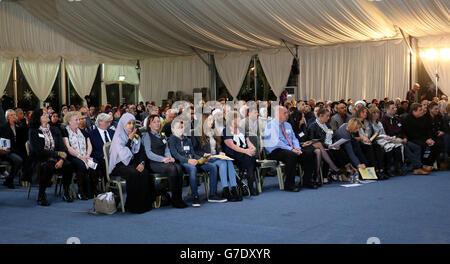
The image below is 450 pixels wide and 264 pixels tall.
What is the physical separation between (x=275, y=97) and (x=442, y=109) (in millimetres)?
7793

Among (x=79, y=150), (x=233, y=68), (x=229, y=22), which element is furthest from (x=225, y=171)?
(x=233, y=68)

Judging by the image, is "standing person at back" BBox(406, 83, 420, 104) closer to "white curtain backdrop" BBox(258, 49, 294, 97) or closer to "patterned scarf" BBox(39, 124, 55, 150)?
"white curtain backdrop" BBox(258, 49, 294, 97)

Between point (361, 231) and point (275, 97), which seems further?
point (275, 97)

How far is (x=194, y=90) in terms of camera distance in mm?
18875

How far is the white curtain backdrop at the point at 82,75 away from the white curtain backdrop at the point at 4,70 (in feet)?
6.74

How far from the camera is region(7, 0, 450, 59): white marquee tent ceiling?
12164 mm

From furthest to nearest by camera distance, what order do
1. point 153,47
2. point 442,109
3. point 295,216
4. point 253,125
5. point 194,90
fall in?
point 194,90 → point 153,47 → point 442,109 → point 253,125 → point 295,216

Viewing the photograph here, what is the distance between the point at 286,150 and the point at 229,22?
→ 7547 millimetres

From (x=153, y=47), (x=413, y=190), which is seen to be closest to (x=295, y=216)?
(x=413, y=190)

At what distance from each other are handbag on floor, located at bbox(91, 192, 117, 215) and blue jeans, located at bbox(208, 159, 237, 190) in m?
1.35

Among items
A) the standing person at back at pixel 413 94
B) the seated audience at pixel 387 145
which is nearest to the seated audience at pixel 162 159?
the seated audience at pixel 387 145

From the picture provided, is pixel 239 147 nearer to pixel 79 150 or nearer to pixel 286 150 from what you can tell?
pixel 286 150

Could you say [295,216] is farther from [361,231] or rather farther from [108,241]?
[108,241]

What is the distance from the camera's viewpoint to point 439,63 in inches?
542
